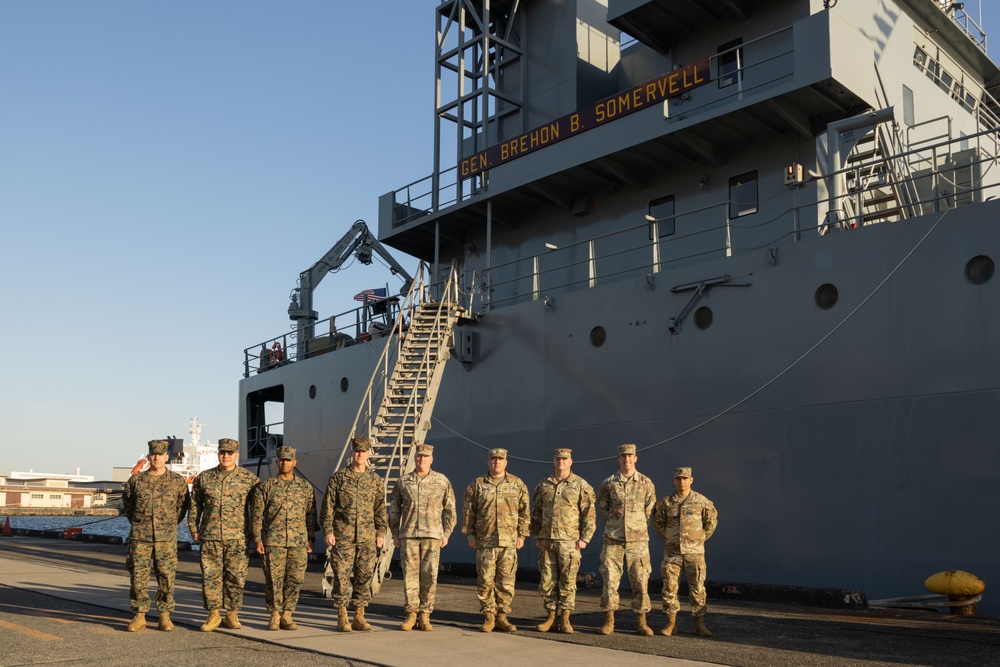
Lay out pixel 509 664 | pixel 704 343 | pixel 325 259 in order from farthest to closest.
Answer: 1. pixel 325 259
2. pixel 704 343
3. pixel 509 664

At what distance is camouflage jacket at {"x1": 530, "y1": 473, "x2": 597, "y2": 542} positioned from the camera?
8.31 meters

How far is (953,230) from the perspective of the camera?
9.90 m

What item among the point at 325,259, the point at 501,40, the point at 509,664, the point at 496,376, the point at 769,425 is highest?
the point at 501,40

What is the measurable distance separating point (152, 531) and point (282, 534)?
1138 millimetres

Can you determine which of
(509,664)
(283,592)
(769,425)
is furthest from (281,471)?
(769,425)

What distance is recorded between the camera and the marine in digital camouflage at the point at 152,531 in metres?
8.12

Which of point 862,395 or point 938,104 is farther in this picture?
point 938,104

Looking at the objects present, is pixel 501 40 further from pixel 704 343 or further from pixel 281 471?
pixel 281 471

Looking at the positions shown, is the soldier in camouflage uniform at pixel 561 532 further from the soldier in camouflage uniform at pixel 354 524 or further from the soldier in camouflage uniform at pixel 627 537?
the soldier in camouflage uniform at pixel 354 524

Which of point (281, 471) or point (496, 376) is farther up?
point (496, 376)

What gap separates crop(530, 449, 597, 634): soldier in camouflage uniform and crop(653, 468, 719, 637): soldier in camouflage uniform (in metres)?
0.67

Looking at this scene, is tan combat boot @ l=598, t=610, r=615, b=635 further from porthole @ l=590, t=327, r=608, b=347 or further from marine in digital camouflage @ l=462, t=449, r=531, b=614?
porthole @ l=590, t=327, r=608, b=347

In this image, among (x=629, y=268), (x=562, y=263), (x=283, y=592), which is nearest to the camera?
(x=283, y=592)

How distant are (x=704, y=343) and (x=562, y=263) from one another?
14.9 ft
